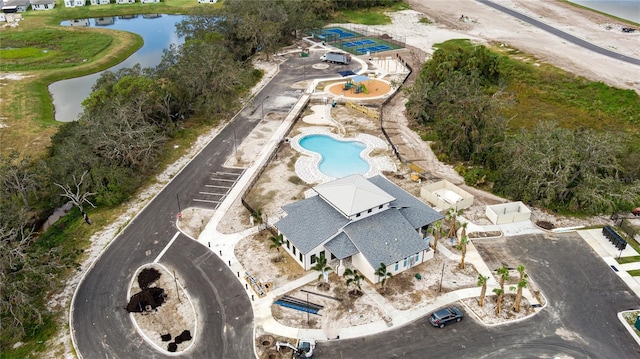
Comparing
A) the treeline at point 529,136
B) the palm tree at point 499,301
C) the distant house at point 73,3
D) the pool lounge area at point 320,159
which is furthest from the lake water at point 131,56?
the palm tree at point 499,301

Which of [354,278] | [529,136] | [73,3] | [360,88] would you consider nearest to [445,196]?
[529,136]

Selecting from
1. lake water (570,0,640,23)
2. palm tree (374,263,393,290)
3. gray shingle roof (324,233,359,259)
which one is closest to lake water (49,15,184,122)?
gray shingle roof (324,233,359,259)

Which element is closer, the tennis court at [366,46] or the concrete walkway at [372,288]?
the concrete walkway at [372,288]

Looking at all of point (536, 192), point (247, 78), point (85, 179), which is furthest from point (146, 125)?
point (536, 192)

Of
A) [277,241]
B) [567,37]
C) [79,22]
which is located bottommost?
[277,241]

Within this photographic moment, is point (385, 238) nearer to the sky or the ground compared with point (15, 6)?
nearer to the ground

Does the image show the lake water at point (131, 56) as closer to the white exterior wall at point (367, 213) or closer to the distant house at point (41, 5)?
the distant house at point (41, 5)

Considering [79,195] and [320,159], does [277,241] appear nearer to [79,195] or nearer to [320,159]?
[320,159]

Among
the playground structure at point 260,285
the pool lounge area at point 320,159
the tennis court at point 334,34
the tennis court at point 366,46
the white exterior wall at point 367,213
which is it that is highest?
the tennis court at point 334,34
